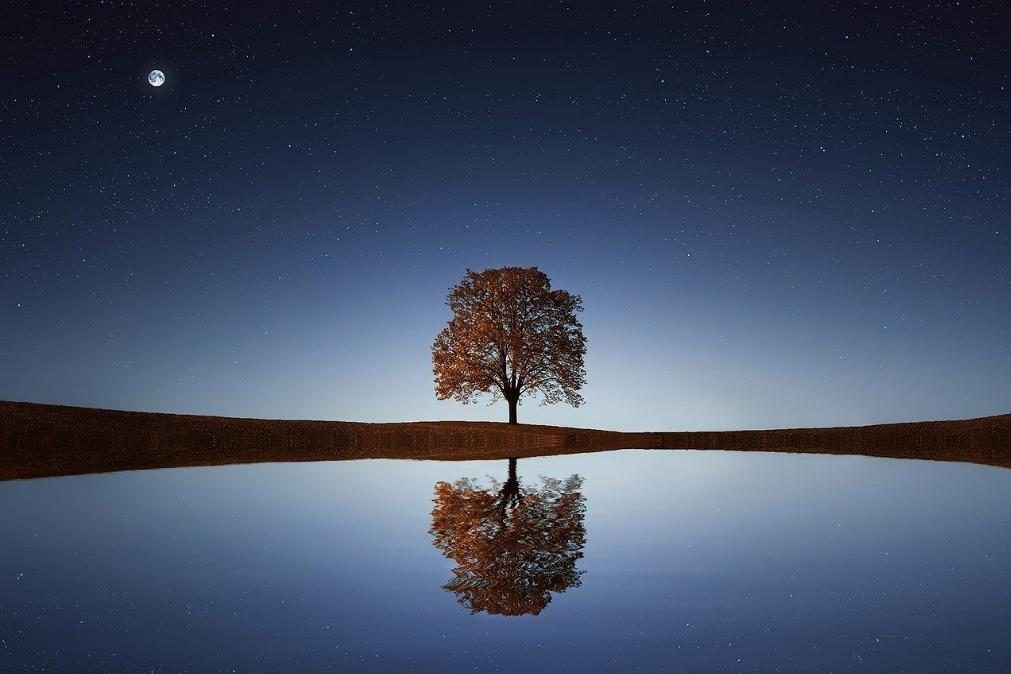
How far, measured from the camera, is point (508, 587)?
6996mm

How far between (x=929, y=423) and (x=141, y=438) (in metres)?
43.9

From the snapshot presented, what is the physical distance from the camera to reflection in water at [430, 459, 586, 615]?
6785mm

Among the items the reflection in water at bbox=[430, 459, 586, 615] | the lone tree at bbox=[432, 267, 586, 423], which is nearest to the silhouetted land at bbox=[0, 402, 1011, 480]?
the lone tree at bbox=[432, 267, 586, 423]

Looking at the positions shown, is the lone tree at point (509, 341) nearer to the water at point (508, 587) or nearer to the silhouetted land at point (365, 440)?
the silhouetted land at point (365, 440)

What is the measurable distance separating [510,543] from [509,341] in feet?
123

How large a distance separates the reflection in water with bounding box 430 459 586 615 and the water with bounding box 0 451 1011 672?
0.15 feet

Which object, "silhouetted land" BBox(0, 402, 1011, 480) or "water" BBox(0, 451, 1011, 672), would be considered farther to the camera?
"silhouetted land" BBox(0, 402, 1011, 480)

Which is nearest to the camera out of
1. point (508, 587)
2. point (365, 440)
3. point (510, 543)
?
point (508, 587)

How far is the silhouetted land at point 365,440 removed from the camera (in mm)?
29688

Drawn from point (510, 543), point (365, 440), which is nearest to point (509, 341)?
point (365, 440)

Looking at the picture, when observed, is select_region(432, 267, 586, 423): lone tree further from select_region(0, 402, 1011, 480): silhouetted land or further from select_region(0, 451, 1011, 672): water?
select_region(0, 451, 1011, 672): water

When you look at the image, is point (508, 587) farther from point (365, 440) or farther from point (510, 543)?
point (365, 440)

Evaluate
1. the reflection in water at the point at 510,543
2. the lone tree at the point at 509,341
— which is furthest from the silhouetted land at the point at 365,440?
the reflection in water at the point at 510,543

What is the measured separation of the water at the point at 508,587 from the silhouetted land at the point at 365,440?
49.5ft
